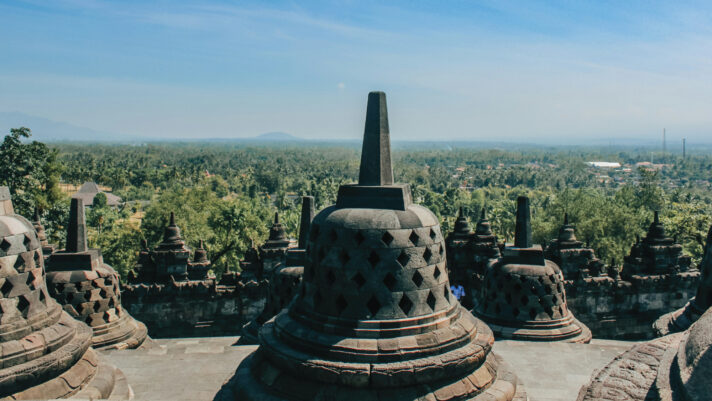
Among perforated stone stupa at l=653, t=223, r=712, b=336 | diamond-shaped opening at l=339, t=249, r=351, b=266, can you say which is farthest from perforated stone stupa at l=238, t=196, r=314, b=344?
perforated stone stupa at l=653, t=223, r=712, b=336

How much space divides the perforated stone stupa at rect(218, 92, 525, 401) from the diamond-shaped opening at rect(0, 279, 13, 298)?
302 centimetres

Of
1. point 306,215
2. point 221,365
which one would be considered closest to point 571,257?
point 306,215

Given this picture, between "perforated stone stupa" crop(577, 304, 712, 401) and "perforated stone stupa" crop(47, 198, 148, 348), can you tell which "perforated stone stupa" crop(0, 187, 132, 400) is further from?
"perforated stone stupa" crop(577, 304, 712, 401)

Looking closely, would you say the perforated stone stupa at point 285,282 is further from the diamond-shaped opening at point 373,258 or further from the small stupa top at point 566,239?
the small stupa top at point 566,239

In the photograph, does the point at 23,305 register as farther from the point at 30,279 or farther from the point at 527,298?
the point at 527,298

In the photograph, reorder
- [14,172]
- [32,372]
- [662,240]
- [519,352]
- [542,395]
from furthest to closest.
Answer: [14,172]
[662,240]
[519,352]
[542,395]
[32,372]

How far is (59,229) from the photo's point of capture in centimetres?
3356

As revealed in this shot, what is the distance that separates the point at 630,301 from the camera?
17422 mm

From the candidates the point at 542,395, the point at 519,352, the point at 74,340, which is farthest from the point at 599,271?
the point at 74,340

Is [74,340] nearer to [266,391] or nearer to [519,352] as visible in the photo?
[266,391]

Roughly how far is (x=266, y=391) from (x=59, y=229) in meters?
33.5

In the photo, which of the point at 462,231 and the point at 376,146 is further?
the point at 462,231

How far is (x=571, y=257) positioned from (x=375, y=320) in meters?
17.8

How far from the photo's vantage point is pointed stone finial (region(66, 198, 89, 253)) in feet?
32.0
